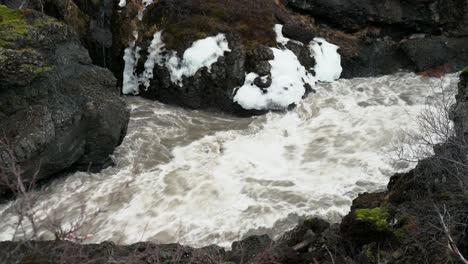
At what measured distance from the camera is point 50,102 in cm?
946

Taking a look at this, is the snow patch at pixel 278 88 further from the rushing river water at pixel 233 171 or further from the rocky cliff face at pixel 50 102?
the rocky cliff face at pixel 50 102

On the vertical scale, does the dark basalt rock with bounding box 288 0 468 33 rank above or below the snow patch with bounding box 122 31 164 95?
above

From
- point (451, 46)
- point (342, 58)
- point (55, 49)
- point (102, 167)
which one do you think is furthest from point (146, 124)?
point (451, 46)

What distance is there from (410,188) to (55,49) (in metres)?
7.40

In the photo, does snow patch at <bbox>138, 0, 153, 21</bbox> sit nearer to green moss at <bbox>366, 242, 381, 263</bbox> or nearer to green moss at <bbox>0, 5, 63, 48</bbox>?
green moss at <bbox>0, 5, 63, 48</bbox>

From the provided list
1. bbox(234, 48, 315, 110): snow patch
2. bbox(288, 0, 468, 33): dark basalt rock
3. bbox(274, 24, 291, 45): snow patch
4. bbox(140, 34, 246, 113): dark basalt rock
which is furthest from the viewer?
bbox(288, 0, 468, 33): dark basalt rock

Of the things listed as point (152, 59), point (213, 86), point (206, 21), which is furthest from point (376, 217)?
point (206, 21)

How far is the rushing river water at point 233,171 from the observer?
8547 mm

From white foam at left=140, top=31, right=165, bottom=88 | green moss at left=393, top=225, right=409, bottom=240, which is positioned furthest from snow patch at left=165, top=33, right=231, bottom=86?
green moss at left=393, top=225, right=409, bottom=240

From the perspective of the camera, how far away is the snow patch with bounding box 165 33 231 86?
44.8ft

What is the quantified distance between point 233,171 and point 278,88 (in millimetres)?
4034

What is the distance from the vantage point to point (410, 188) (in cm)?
692

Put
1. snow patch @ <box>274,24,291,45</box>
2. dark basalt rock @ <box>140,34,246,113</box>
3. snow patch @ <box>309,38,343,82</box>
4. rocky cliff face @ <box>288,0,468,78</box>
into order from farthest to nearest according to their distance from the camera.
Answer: rocky cliff face @ <box>288,0,468,78</box>, snow patch @ <box>309,38,343,82</box>, snow patch @ <box>274,24,291,45</box>, dark basalt rock @ <box>140,34,246,113</box>

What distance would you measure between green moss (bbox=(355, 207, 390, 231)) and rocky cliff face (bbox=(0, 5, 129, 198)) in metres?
5.46
